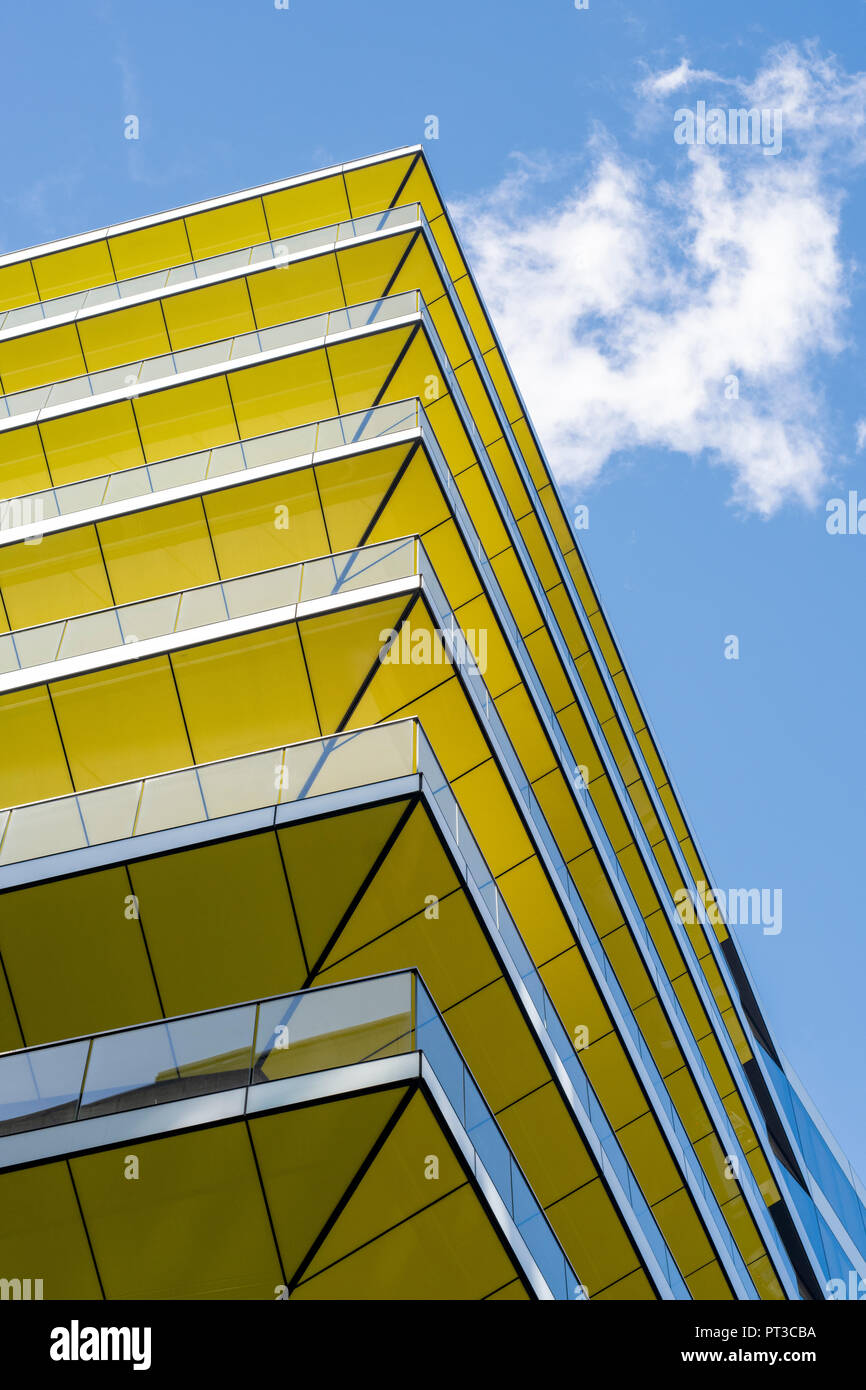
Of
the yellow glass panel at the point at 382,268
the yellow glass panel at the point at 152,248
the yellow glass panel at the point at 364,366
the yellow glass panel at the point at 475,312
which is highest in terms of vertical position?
the yellow glass panel at the point at 152,248

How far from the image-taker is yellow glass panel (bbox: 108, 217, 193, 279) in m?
24.8

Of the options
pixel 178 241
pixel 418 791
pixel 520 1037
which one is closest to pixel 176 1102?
pixel 418 791

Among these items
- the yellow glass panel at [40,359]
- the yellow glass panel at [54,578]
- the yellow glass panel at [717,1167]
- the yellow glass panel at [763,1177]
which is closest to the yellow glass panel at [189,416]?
the yellow glass panel at [54,578]

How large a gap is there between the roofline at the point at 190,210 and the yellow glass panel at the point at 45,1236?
19.7 meters

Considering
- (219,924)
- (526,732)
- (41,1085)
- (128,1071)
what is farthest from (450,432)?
(41,1085)

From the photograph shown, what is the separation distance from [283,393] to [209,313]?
3.84 metres

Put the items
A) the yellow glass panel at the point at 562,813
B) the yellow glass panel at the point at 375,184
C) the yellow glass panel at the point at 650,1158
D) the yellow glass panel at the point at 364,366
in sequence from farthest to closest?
the yellow glass panel at the point at 375,184
the yellow glass panel at the point at 364,366
the yellow glass panel at the point at 562,813
the yellow glass panel at the point at 650,1158

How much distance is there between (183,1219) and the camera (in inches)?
368

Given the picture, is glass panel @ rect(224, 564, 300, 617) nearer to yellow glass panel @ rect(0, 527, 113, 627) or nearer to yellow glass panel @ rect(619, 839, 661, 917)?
yellow glass panel @ rect(0, 527, 113, 627)

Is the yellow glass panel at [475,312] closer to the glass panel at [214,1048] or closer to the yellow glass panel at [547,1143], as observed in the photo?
the yellow glass panel at [547,1143]

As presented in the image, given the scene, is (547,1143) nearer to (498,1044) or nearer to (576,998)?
(498,1044)

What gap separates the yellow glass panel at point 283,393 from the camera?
19.0 metres

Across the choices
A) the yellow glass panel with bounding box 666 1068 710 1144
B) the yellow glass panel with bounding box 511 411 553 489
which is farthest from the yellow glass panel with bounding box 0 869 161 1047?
the yellow glass panel with bounding box 511 411 553 489
